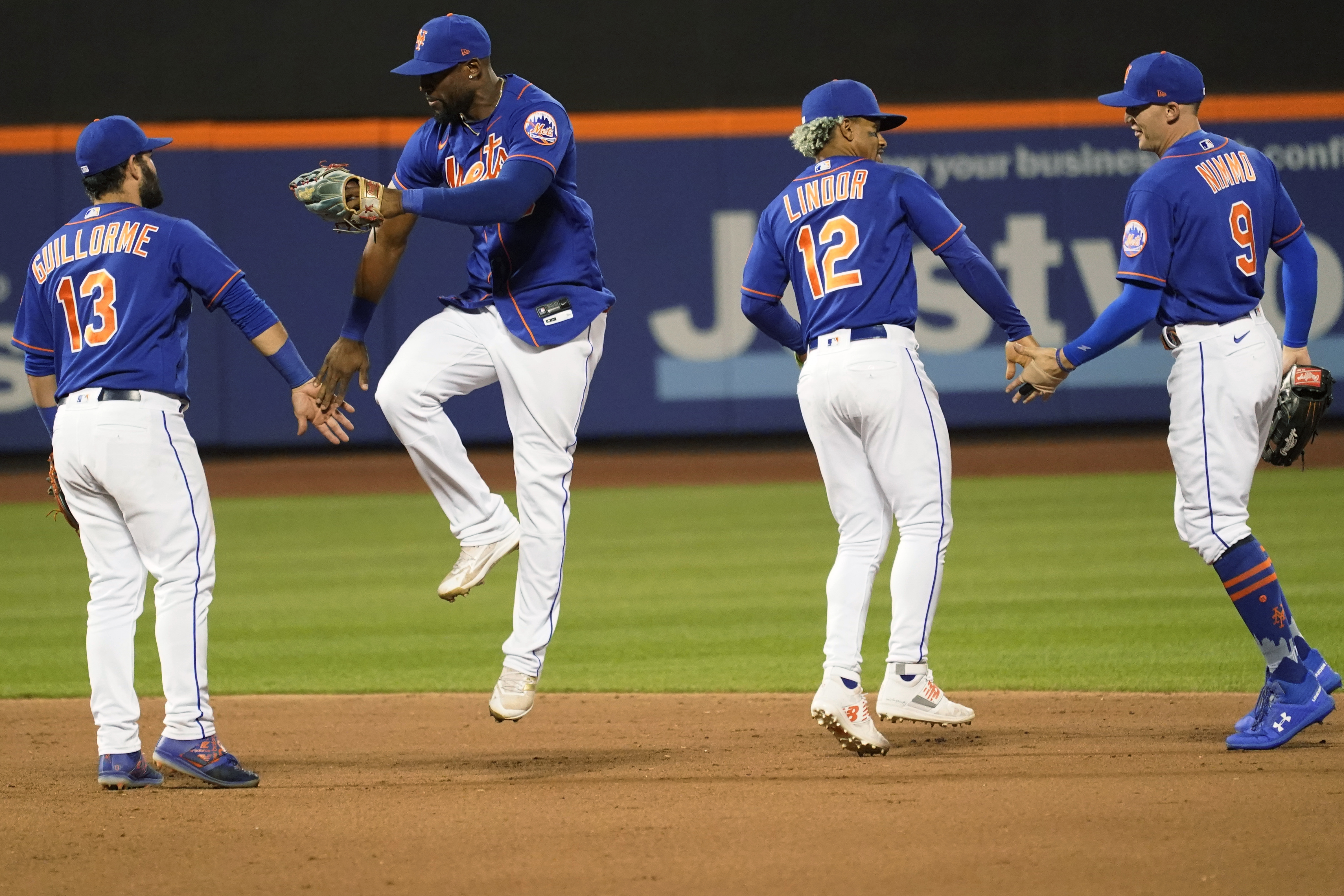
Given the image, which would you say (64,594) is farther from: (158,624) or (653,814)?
(653,814)

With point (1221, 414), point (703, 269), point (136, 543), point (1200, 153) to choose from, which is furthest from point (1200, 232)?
point (703, 269)

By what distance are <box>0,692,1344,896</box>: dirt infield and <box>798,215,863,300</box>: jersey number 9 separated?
144cm

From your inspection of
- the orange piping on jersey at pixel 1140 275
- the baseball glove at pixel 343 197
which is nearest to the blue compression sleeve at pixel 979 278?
the orange piping on jersey at pixel 1140 275

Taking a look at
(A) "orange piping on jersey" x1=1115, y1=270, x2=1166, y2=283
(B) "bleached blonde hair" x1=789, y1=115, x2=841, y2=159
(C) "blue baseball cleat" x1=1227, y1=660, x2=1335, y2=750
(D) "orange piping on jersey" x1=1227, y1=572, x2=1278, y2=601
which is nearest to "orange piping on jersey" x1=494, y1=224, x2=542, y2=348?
(B) "bleached blonde hair" x1=789, y1=115, x2=841, y2=159

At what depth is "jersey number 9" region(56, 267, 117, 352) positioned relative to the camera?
14.2 ft

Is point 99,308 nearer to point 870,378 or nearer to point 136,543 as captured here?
point 136,543

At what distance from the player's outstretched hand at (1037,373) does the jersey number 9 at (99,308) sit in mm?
2615

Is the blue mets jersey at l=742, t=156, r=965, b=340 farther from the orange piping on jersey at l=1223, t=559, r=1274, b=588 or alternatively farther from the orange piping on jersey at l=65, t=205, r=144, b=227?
the orange piping on jersey at l=65, t=205, r=144, b=227

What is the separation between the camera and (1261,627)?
15.2 feet

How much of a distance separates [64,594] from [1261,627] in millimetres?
7147

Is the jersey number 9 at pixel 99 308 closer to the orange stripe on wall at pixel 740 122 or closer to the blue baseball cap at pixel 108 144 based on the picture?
the blue baseball cap at pixel 108 144

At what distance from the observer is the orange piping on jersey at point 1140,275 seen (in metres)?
4.52

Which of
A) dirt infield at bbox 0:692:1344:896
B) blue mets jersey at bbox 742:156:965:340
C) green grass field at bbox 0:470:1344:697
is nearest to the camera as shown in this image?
dirt infield at bbox 0:692:1344:896

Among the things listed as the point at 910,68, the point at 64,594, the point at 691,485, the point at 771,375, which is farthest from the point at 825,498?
the point at 64,594
